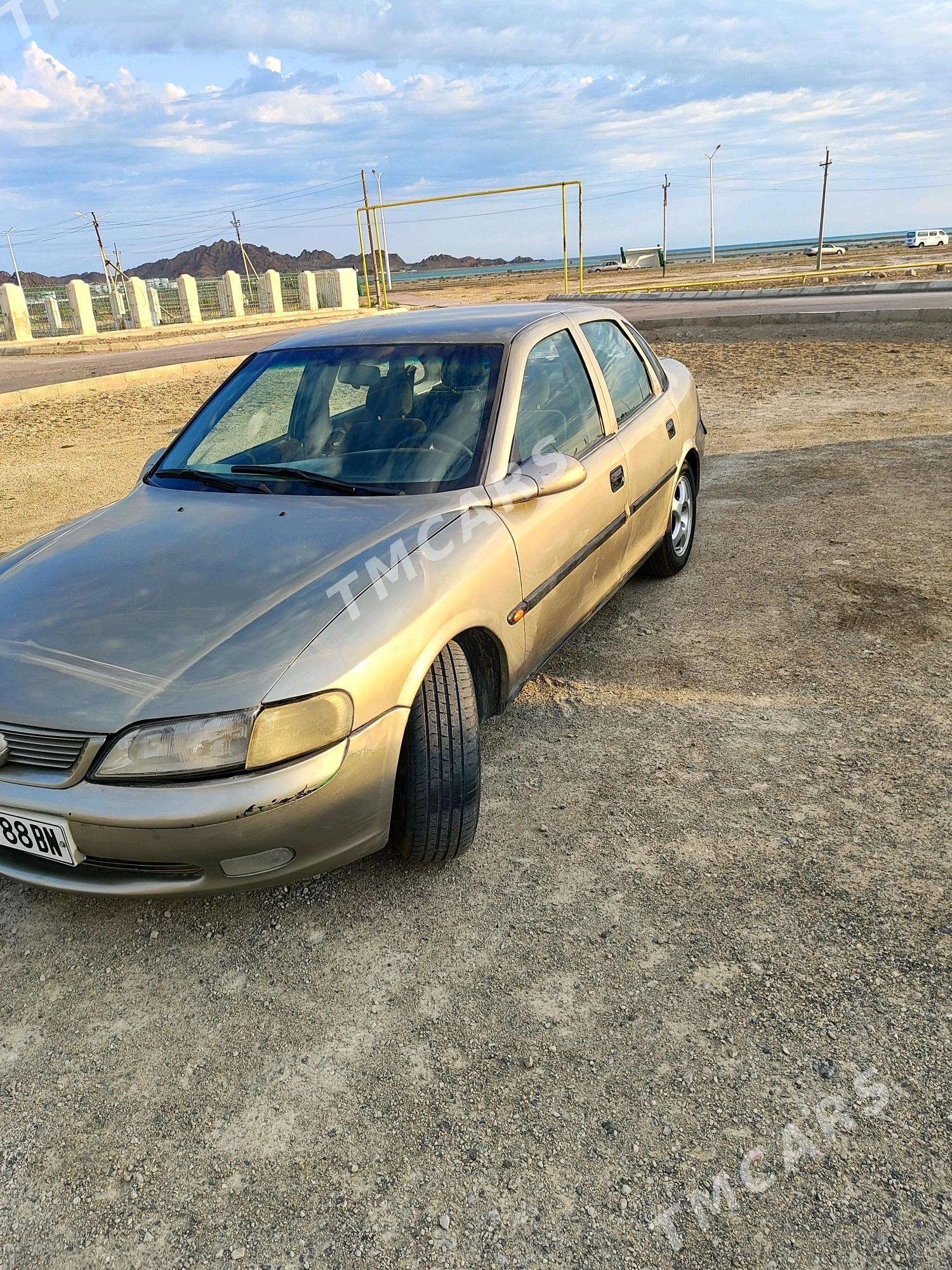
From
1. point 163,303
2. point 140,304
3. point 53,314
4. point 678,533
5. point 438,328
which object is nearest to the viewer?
point 438,328

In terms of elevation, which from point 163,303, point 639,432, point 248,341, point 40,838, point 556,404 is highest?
point 556,404

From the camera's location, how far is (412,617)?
96.4 inches

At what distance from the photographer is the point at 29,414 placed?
13.0 meters

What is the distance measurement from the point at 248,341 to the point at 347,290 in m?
13.3

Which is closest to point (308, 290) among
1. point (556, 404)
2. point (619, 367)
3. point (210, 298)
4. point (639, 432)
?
point (210, 298)

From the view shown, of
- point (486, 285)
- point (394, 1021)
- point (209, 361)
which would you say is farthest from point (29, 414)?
point (486, 285)

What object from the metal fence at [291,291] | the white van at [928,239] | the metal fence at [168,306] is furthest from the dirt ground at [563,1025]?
the white van at [928,239]

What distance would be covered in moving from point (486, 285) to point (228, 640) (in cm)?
5700

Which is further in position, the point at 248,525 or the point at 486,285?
the point at 486,285

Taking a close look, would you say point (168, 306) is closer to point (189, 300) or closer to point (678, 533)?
point (189, 300)

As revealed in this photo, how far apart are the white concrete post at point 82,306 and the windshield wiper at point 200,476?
1283 inches

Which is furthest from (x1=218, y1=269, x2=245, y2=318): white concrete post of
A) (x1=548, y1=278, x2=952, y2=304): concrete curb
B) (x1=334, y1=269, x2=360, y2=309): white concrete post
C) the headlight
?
the headlight

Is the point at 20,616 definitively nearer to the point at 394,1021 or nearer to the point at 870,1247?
the point at 394,1021

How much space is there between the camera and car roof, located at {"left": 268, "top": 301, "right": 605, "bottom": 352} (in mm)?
3525
